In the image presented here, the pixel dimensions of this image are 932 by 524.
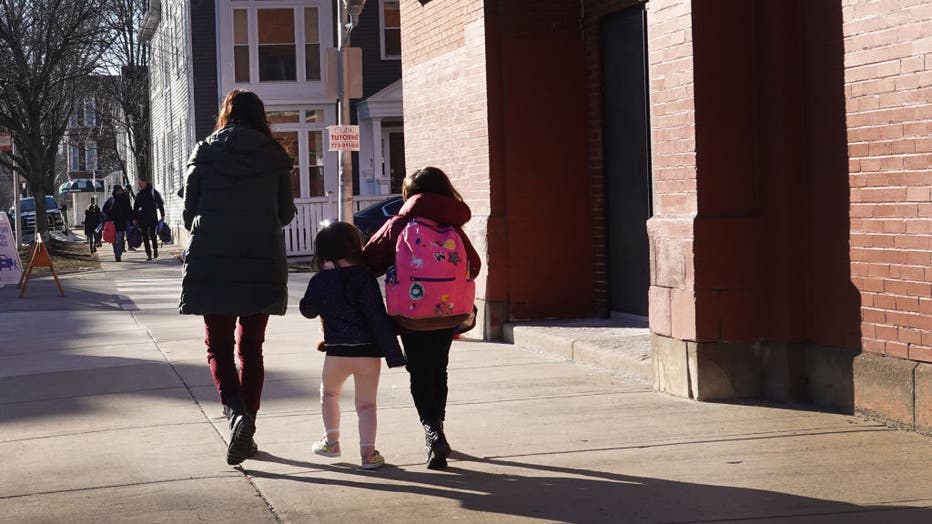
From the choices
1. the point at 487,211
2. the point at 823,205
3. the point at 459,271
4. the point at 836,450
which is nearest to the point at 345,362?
the point at 459,271

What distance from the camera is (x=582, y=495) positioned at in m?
5.79

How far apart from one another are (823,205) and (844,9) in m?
1.12

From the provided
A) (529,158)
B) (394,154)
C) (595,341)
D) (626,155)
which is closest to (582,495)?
(595,341)

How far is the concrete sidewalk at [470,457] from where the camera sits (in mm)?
5598

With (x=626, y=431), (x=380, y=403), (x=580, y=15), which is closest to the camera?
(x=626, y=431)

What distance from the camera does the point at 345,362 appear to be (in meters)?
6.44

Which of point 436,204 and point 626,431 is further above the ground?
point 436,204

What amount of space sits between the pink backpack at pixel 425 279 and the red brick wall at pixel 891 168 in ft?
7.80

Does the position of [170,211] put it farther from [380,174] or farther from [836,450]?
[836,450]

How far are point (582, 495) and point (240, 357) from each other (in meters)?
2.07

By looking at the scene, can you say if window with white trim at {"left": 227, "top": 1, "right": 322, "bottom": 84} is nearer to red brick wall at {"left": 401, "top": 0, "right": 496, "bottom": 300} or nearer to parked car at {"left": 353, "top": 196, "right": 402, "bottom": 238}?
parked car at {"left": 353, "top": 196, "right": 402, "bottom": 238}

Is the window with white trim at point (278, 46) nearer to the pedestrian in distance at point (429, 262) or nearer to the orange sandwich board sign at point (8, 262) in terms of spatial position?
the orange sandwich board sign at point (8, 262)

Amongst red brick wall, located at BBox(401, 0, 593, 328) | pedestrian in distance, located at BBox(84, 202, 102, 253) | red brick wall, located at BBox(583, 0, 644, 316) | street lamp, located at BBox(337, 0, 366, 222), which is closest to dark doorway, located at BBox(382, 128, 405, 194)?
pedestrian in distance, located at BBox(84, 202, 102, 253)

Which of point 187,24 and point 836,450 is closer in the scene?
point 836,450
